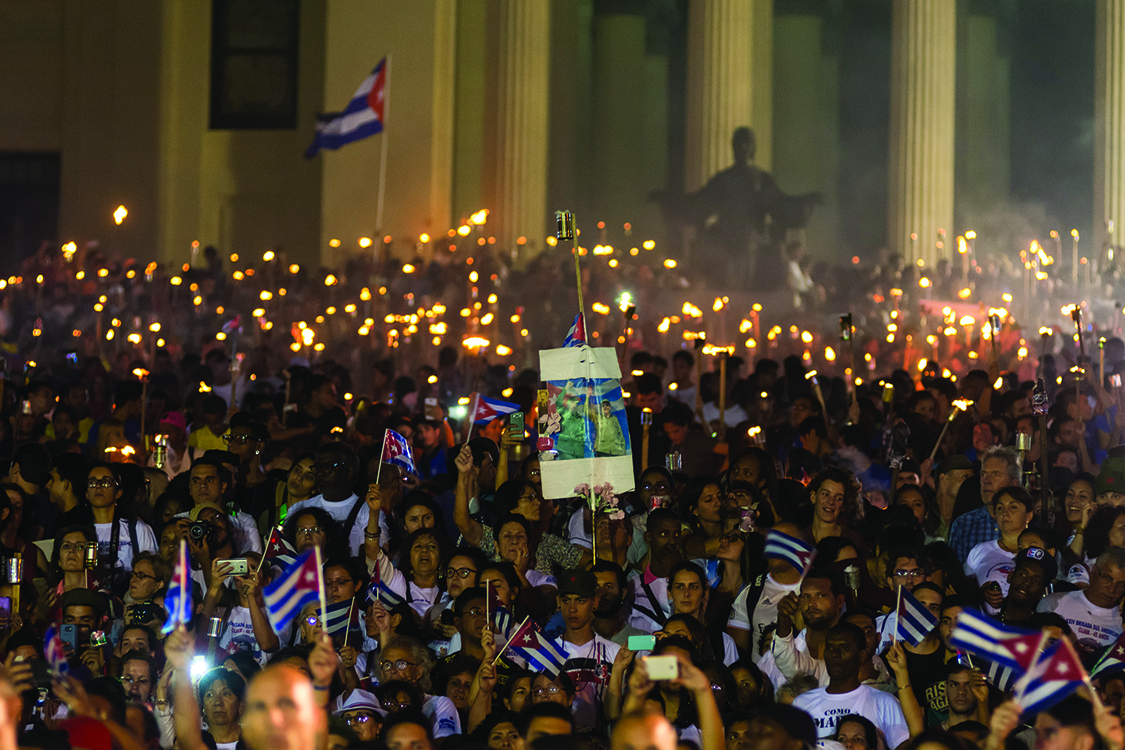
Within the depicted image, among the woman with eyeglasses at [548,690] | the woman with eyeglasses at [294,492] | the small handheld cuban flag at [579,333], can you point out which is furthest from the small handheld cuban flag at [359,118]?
the woman with eyeglasses at [548,690]

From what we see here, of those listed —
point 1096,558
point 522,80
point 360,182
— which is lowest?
point 1096,558

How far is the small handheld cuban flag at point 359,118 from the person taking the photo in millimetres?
26422

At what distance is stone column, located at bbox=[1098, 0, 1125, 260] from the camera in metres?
29.9

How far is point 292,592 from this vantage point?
24.5 feet

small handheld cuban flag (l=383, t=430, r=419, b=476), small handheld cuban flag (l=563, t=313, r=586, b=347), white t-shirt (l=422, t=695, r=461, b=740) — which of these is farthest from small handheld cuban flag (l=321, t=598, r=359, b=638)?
small handheld cuban flag (l=563, t=313, r=586, b=347)

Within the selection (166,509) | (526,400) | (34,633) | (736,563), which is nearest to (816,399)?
(526,400)

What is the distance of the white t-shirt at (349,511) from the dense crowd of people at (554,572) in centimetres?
2

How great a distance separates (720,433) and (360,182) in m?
15.3

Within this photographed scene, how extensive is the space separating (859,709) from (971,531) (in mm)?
2834

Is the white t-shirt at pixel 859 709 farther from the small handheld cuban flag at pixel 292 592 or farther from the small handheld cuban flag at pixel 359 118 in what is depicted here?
the small handheld cuban flag at pixel 359 118

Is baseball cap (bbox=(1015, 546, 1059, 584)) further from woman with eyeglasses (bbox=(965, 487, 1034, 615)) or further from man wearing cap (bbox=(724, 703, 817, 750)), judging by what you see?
man wearing cap (bbox=(724, 703, 817, 750))

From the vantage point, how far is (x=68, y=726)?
7293 millimetres

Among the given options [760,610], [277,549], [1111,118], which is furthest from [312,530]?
[1111,118]

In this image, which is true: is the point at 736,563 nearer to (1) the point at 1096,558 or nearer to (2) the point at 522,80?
(1) the point at 1096,558
